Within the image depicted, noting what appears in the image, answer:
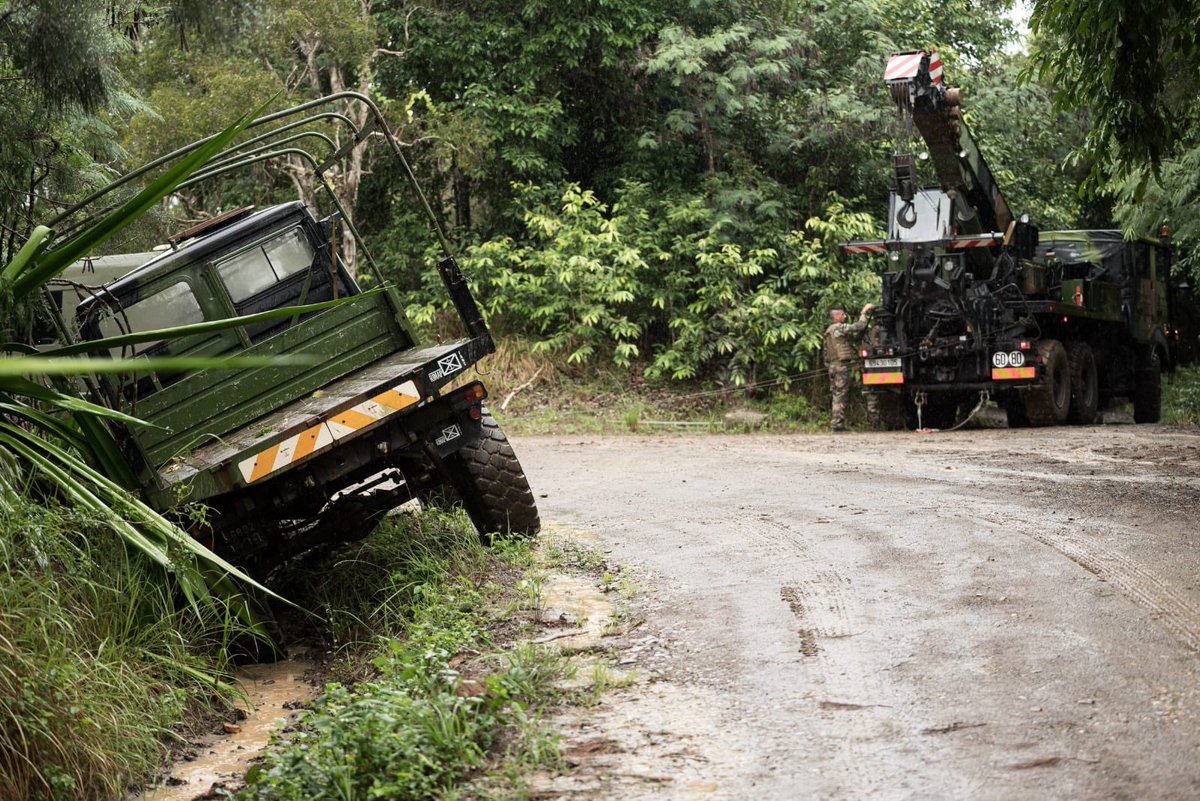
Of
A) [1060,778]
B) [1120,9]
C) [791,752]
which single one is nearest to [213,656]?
[791,752]

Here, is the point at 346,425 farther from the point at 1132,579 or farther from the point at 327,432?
the point at 1132,579

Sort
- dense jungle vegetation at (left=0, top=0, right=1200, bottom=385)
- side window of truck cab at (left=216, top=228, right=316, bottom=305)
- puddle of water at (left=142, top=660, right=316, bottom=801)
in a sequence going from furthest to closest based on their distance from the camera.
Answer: dense jungle vegetation at (left=0, top=0, right=1200, bottom=385)
side window of truck cab at (left=216, top=228, right=316, bottom=305)
puddle of water at (left=142, top=660, right=316, bottom=801)

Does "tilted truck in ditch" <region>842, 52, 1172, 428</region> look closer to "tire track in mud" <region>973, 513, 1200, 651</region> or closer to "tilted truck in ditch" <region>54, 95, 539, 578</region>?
"tire track in mud" <region>973, 513, 1200, 651</region>

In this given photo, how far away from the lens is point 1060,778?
11.8 ft

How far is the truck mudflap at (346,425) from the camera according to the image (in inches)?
242

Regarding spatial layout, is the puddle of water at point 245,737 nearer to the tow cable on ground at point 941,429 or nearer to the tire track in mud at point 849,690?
the tire track in mud at point 849,690

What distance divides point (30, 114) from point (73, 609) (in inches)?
166

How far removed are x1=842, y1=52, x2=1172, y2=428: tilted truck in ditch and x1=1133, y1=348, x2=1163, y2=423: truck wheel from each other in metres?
1.48

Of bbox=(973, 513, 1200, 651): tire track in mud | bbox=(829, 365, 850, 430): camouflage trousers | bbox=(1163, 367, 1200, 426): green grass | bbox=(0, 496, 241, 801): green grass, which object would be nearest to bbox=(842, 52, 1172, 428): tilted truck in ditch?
bbox=(829, 365, 850, 430): camouflage trousers

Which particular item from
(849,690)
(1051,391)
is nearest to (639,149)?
(1051,391)

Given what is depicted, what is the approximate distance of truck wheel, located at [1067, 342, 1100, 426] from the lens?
1579 cm

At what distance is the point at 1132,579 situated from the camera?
5.77 m

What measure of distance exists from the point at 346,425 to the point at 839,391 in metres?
11.4

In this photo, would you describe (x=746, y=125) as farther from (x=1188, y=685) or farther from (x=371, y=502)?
(x=1188, y=685)
